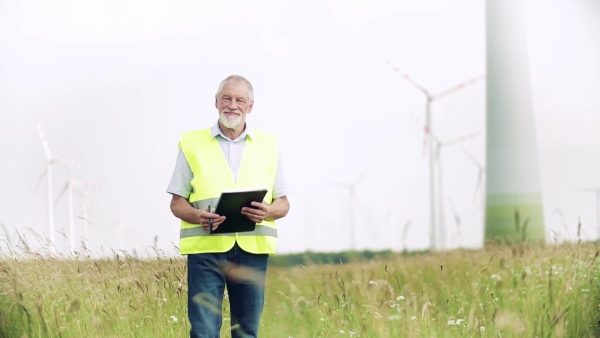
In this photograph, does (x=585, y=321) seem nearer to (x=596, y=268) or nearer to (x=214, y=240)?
(x=596, y=268)

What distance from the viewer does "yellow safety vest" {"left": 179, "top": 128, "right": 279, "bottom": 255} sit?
5422 mm

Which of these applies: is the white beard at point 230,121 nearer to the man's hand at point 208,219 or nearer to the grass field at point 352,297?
the man's hand at point 208,219

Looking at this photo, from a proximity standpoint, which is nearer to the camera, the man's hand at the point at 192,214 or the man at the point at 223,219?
the man's hand at the point at 192,214

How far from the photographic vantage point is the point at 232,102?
5477mm

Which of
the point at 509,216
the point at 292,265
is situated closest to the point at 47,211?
the point at 292,265

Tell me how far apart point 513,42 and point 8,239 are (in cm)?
614

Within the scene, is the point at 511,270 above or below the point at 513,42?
below

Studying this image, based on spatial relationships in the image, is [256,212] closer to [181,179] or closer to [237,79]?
[181,179]

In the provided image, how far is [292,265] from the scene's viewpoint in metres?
7.88

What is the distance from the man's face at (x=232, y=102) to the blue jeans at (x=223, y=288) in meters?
0.84

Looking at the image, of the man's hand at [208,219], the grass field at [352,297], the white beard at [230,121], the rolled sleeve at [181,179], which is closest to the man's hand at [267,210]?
the man's hand at [208,219]

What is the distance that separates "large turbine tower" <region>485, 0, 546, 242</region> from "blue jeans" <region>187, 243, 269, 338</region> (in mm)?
4280

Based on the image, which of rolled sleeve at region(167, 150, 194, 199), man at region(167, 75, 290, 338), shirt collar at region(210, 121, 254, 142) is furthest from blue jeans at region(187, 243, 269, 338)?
shirt collar at region(210, 121, 254, 142)

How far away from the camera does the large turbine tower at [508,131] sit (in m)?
A: 9.19
